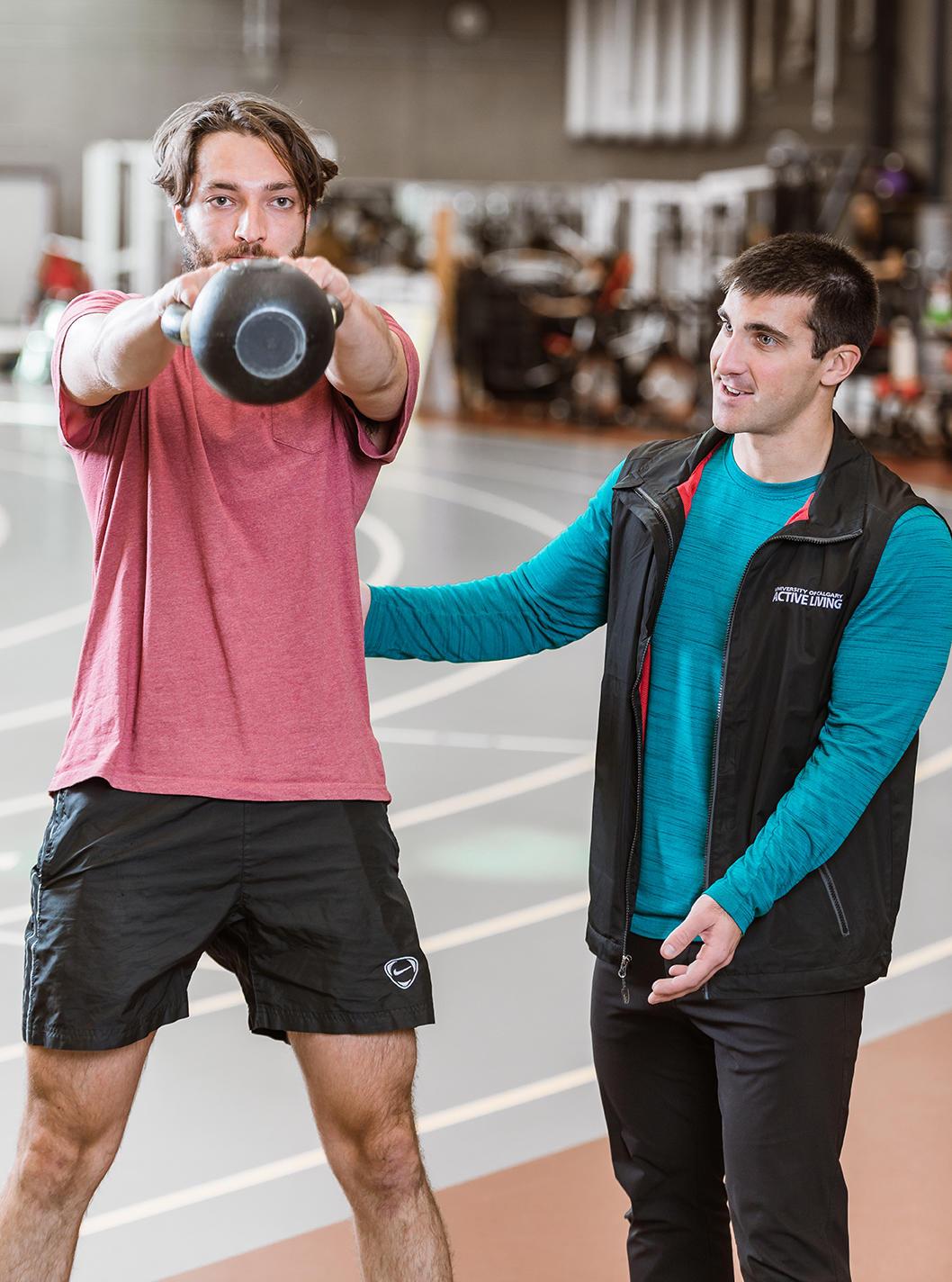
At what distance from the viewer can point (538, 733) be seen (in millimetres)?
6242

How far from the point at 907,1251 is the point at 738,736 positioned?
1219mm

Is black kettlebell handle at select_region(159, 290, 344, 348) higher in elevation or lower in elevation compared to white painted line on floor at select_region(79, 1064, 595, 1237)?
higher

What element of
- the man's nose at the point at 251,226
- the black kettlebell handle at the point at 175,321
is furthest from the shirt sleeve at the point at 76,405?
the black kettlebell handle at the point at 175,321

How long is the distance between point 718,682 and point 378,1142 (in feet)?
2.54

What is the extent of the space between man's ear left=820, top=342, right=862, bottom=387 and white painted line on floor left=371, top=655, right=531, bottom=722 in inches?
165

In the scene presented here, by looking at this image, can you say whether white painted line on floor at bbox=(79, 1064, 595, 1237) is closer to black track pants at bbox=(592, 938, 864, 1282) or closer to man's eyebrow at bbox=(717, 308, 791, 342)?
black track pants at bbox=(592, 938, 864, 1282)

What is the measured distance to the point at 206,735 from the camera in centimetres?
210

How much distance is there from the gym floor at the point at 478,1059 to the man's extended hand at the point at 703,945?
0.94 m

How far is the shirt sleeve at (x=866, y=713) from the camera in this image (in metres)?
1.99

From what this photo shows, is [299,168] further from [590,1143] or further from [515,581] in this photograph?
[590,1143]

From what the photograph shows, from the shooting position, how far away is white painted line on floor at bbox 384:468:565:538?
10883mm

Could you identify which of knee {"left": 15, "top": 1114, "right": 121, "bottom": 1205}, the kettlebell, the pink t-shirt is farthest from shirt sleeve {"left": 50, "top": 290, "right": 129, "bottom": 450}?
knee {"left": 15, "top": 1114, "right": 121, "bottom": 1205}

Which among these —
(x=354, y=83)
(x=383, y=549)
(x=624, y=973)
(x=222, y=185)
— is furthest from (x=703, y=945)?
(x=354, y=83)

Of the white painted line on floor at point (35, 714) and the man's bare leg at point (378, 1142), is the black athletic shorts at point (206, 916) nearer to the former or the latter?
the man's bare leg at point (378, 1142)
